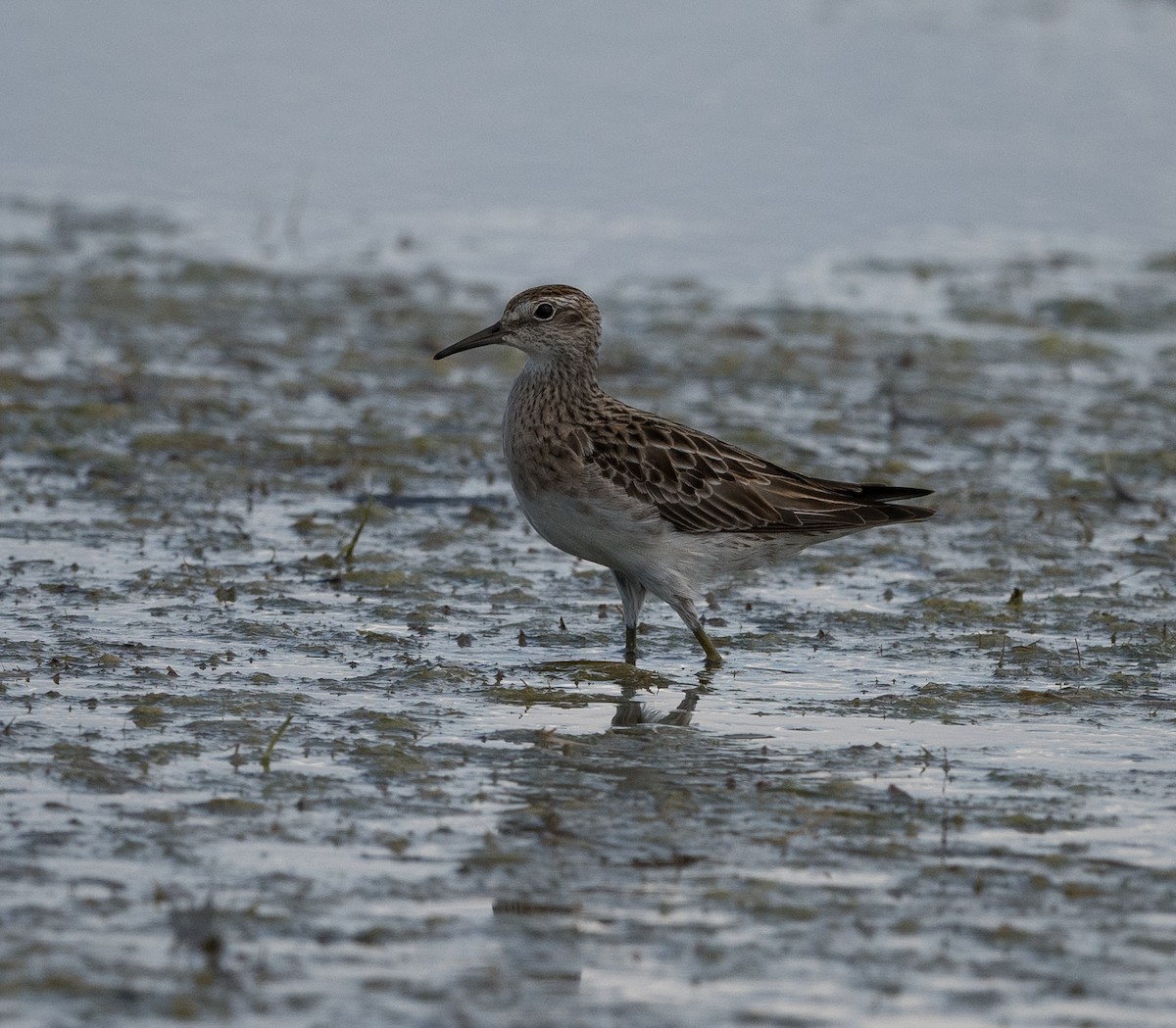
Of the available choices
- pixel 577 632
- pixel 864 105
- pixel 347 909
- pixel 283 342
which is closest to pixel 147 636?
pixel 577 632

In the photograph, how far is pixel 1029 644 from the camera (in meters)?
9.84

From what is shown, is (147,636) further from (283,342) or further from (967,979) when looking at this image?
(283,342)

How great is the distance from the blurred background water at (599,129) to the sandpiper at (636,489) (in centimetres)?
788

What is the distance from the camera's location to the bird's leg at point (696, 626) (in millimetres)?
9578

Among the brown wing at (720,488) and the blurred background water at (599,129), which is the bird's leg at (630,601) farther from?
the blurred background water at (599,129)

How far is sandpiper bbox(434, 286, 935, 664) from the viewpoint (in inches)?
376

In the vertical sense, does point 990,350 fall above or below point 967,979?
above

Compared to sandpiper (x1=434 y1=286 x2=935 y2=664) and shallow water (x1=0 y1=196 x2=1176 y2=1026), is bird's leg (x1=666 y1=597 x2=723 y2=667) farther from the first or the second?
shallow water (x1=0 y1=196 x2=1176 y2=1026)

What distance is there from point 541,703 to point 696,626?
116 cm

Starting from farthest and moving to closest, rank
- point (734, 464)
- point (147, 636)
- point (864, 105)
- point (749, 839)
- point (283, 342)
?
point (864, 105)
point (283, 342)
point (734, 464)
point (147, 636)
point (749, 839)

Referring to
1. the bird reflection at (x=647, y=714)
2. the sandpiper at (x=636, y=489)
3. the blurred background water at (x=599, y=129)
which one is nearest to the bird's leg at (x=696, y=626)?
the sandpiper at (x=636, y=489)

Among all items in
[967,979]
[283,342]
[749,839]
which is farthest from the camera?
[283,342]

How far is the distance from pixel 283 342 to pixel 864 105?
35.4ft

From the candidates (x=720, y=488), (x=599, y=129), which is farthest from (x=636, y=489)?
(x=599, y=129)
